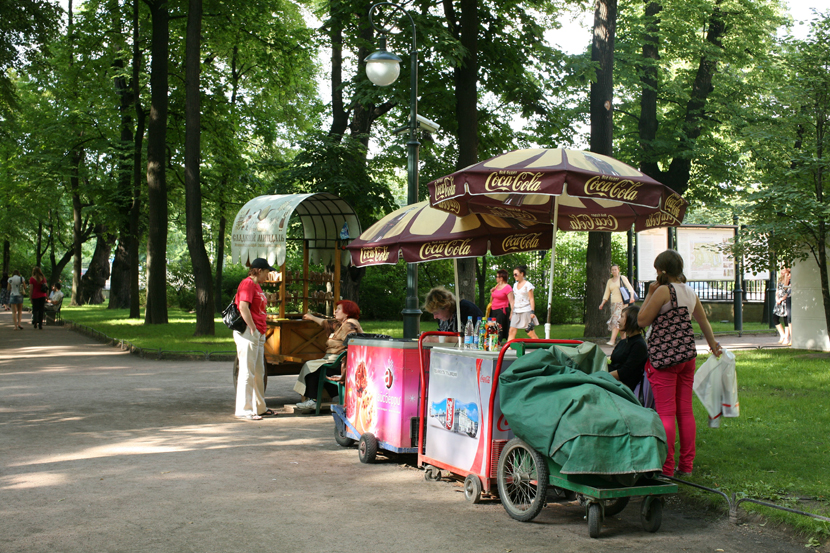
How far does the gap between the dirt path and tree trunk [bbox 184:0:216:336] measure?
10502mm

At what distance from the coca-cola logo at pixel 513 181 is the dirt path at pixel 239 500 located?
2619 mm

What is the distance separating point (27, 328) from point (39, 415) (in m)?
19.7

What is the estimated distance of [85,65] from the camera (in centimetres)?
2661

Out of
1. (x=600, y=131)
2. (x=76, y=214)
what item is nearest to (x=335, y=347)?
(x=600, y=131)

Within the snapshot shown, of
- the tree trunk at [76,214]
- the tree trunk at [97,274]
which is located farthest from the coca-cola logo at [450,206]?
the tree trunk at [97,274]

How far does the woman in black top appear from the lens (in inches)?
263

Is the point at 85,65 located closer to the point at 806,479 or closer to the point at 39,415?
the point at 39,415

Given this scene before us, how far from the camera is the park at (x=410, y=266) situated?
18.9 ft

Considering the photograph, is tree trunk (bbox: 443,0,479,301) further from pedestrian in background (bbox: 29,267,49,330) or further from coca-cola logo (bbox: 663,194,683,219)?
pedestrian in background (bbox: 29,267,49,330)

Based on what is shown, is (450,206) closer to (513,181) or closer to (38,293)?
(513,181)

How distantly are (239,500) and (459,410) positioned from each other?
1.93 m

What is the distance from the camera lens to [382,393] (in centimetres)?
763

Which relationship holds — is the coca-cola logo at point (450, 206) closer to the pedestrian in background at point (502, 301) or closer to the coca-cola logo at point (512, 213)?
the coca-cola logo at point (512, 213)

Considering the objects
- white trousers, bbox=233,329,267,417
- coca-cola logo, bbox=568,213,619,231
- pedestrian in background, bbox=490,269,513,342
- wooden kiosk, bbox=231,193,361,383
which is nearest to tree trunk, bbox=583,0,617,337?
pedestrian in background, bbox=490,269,513,342
